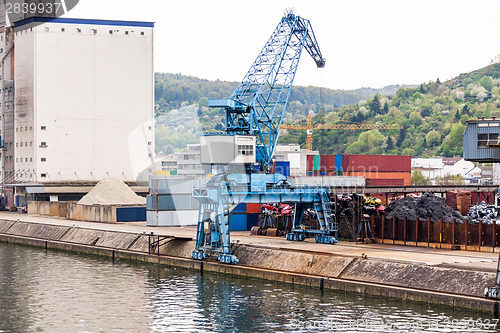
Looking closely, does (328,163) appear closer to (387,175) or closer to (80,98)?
(387,175)

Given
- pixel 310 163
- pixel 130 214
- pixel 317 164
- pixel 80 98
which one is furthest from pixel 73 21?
pixel 317 164

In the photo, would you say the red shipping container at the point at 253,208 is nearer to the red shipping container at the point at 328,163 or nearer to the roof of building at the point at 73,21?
the red shipping container at the point at 328,163

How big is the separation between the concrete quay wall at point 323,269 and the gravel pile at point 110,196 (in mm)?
23816

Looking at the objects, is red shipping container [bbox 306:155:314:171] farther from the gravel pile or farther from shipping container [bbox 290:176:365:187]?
shipping container [bbox 290:176:365:187]

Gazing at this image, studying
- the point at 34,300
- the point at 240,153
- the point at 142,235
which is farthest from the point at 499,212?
Result: the point at 34,300

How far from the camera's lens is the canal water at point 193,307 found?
4072 cm

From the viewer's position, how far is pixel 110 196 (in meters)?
106

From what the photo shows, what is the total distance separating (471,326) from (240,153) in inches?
1333

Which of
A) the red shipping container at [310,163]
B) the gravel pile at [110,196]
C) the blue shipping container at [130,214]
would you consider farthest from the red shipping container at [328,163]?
the blue shipping container at [130,214]

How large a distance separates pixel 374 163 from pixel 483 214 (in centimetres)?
4392

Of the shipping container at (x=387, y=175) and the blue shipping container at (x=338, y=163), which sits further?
the blue shipping container at (x=338, y=163)

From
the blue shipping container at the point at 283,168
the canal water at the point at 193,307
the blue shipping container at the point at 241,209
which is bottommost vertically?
the canal water at the point at 193,307

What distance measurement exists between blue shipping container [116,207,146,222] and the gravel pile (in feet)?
19.6

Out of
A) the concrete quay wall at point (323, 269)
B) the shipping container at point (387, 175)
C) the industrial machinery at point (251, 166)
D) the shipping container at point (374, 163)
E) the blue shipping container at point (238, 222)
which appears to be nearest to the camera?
the concrete quay wall at point (323, 269)
